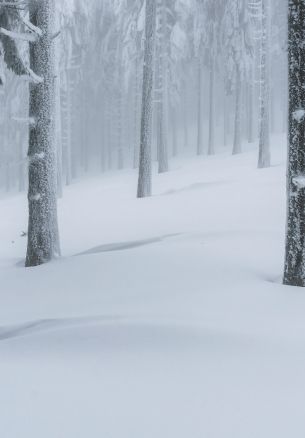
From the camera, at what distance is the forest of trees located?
7730 millimetres

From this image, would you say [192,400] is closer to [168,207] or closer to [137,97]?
[168,207]

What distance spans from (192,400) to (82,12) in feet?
89.8

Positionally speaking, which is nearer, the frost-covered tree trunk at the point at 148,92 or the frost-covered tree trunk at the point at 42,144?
the frost-covered tree trunk at the point at 42,144

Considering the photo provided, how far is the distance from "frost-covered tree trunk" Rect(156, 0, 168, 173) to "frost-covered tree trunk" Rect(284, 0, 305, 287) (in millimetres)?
16334

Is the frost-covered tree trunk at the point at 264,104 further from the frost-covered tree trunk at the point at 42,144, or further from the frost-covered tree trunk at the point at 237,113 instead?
the frost-covered tree trunk at the point at 42,144

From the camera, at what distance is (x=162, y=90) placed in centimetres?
2209

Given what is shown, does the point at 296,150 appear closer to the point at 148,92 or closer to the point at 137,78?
the point at 148,92

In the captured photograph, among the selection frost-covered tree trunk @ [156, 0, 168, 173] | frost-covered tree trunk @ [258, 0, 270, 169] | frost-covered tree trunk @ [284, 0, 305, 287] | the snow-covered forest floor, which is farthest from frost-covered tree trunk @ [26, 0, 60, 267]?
frost-covered tree trunk @ [156, 0, 168, 173]

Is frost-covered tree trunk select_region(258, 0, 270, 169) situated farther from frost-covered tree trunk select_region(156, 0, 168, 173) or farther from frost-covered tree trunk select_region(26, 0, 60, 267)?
frost-covered tree trunk select_region(26, 0, 60, 267)

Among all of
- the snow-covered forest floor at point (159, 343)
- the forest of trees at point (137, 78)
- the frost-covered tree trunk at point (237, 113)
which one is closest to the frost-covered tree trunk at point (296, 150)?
the forest of trees at point (137, 78)

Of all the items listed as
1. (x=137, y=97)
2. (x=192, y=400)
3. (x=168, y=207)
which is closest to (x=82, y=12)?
(x=137, y=97)

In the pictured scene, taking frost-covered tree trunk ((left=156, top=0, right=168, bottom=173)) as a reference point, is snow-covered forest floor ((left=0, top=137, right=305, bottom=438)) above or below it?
below

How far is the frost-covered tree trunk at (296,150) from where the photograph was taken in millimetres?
5094

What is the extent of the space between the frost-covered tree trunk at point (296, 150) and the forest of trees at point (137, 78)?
1 centimetres
